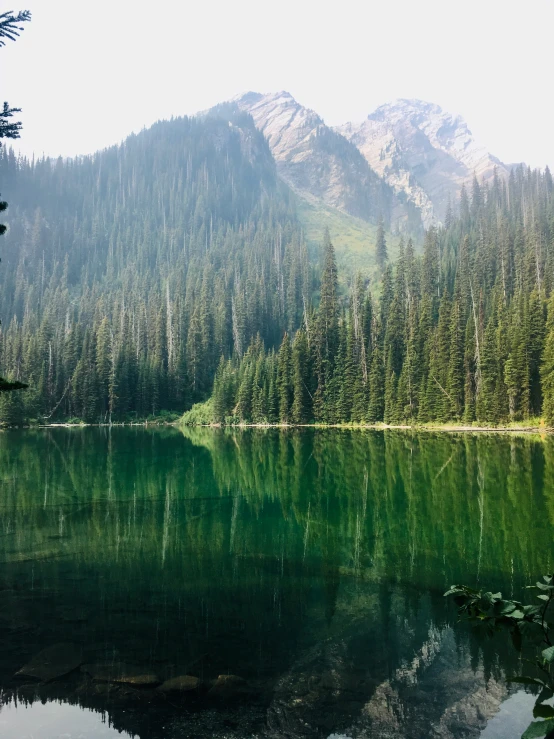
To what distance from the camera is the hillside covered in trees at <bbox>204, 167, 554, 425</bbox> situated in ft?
253

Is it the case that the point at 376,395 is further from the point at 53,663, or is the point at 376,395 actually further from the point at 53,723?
the point at 53,723

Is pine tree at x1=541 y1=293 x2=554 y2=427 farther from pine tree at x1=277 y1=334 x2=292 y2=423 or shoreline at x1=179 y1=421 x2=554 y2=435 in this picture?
pine tree at x1=277 y1=334 x2=292 y2=423

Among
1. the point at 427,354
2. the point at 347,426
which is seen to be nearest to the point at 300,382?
the point at 347,426

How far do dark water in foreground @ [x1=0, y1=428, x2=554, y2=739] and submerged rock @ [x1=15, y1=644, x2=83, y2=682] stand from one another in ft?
0.13

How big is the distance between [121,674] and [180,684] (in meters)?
1.15

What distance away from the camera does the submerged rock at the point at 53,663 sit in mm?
9898

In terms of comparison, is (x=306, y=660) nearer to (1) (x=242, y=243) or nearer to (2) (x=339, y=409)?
(2) (x=339, y=409)

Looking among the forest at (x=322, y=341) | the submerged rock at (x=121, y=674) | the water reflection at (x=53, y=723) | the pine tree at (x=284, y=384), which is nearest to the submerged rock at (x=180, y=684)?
the submerged rock at (x=121, y=674)

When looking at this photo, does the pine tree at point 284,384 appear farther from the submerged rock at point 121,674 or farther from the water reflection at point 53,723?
the water reflection at point 53,723

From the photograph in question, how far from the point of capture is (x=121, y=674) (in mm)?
9898

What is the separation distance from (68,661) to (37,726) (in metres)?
1.96

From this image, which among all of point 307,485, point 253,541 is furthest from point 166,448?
point 253,541

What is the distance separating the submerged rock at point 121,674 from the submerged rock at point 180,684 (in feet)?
0.66

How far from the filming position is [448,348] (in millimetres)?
87875
